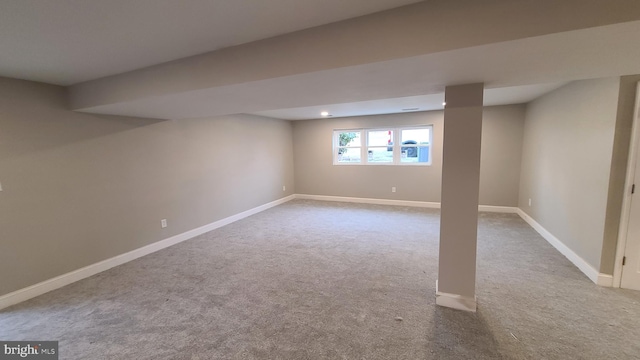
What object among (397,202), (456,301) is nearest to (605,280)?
(456,301)

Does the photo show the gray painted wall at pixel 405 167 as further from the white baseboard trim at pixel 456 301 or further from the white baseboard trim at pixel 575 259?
the white baseboard trim at pixel 456 301

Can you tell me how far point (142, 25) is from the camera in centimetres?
150

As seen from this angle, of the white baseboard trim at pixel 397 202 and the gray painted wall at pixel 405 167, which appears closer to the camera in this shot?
the gray painted wall at pixel 405 167

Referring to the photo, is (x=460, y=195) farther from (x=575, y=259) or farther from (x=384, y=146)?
(x=384, y=146)

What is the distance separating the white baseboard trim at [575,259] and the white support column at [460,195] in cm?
149

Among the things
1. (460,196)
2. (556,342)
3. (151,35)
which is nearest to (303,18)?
(151,35)

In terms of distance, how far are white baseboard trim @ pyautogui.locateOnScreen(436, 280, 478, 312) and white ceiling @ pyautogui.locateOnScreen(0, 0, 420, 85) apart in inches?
90.4

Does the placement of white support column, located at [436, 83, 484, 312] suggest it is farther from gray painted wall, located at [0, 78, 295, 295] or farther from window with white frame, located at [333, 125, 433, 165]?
window with white frame, located at [333, 125, 433, 165]

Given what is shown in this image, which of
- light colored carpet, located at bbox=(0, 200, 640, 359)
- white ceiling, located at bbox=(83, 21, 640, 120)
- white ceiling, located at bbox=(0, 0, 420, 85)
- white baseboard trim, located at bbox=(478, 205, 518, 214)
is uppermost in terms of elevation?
white ceiling, located at bbox=(0, 0, 420, 85)

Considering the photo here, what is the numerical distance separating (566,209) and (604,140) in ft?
3.55

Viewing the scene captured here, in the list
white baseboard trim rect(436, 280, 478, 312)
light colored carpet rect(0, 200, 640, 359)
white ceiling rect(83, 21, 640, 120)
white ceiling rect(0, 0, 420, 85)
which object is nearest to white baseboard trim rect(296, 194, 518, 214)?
light colored carpet rect(0, 200, 640, 359)

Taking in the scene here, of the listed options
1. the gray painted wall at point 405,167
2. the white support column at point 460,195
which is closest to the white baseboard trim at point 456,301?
the white support column at point 460,195

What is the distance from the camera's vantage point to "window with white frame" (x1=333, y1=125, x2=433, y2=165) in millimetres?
5891

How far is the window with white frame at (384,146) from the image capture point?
5891mm
